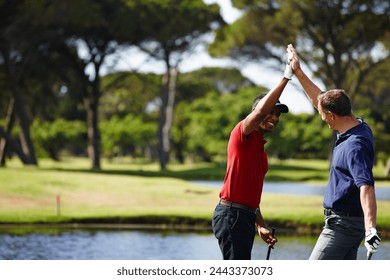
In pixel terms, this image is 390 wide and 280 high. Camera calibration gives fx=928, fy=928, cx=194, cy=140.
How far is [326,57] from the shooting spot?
42.9 m

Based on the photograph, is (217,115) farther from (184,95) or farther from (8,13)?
(8,13)

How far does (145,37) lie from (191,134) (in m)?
15.5

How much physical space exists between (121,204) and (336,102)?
1821cm

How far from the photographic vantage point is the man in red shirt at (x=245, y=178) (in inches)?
218

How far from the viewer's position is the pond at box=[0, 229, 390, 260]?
14.1 m

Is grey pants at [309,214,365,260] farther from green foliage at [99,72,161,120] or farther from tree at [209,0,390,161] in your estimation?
green foliage at [99,72,161,120]

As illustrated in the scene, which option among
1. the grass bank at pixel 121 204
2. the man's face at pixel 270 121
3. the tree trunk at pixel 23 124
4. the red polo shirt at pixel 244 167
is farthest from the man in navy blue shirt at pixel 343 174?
the tree trunk at pixel 23 124

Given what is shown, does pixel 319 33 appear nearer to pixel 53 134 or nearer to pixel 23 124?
pixel 23 124

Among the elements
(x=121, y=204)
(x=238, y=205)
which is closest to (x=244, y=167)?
(x=238, y=205)

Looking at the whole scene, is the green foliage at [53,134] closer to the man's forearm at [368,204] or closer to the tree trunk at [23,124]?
the tree trunk at [23,124]

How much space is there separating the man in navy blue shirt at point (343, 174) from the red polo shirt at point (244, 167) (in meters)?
0.44
